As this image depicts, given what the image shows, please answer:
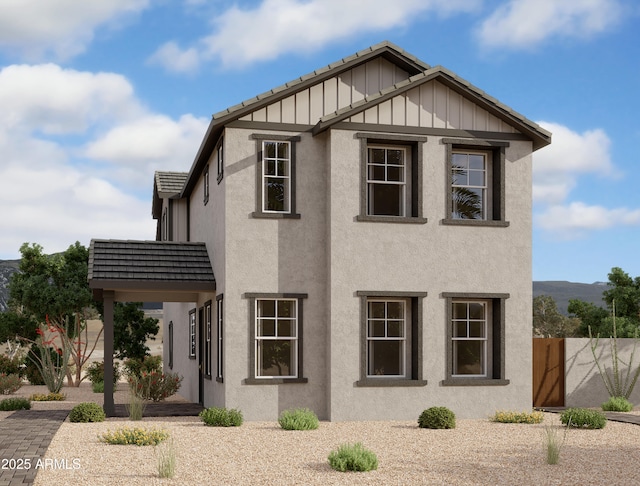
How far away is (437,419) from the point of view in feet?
52.6

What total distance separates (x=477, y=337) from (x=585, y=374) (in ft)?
15.8

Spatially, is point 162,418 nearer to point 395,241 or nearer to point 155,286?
point 155,286

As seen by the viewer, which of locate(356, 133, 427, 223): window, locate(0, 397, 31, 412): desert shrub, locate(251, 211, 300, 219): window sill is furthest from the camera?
locate(0, 397, 31, 412): desert shrub

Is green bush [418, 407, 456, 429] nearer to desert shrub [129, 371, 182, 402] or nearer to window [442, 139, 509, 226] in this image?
window [442, 139, 509, 226]

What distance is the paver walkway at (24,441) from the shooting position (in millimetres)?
10644

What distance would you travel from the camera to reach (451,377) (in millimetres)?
18062

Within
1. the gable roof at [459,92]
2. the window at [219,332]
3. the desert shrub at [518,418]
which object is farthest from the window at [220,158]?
the desert shrub at [518,418]

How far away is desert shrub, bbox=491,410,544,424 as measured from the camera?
1714cm

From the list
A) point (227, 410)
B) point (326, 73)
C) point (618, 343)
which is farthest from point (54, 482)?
point (618, 343)

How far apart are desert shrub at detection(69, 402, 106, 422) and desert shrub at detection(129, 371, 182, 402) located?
14.2 ft

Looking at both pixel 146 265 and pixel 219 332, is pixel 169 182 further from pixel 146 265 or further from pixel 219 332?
pixel 219 332

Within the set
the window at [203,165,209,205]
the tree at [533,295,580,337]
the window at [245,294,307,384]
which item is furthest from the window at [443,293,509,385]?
the tree at [533,295,580,337]

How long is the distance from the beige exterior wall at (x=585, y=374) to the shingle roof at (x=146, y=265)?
9.62 meters

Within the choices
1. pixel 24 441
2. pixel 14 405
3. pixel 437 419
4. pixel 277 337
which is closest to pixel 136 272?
pixel 277 337
